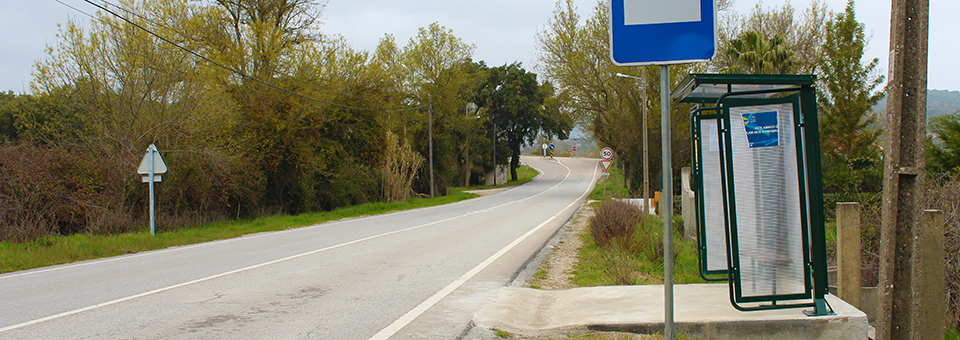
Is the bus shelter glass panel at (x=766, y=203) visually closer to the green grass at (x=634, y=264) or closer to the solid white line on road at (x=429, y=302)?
the green grass at (x=634, y=264)

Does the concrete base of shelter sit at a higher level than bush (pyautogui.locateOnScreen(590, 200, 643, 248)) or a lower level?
lower

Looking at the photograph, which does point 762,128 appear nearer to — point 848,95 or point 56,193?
point 56,193

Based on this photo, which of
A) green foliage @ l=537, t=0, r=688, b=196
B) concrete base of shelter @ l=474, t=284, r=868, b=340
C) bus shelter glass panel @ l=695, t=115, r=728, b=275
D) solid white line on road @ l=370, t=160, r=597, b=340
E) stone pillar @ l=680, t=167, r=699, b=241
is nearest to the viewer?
concrete base of shelter @ l=474, t=284, r=868, b=340

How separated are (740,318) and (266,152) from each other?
68.4 ft

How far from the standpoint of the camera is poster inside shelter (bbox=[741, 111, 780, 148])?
15.4ft

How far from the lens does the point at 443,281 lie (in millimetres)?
7789

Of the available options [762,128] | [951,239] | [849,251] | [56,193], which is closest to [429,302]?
[762,128]

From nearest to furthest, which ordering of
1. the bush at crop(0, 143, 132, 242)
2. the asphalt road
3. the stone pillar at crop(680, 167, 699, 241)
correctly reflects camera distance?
the asphalt road < the stone pillar at crop(680, 167, 699, 241) < the bush at crop(0, 143, 132, 242)

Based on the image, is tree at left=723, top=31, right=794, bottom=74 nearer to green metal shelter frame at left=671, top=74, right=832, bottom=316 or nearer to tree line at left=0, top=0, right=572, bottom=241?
tree line at left=0, top=0, right=572, bottom=241

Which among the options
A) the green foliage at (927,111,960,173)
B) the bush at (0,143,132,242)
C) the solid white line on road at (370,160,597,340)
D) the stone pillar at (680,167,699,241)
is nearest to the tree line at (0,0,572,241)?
the bush at (0,143,132,242)

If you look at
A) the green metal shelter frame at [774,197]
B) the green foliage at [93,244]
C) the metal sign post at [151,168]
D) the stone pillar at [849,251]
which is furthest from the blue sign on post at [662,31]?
the metal sign post at [151,168]

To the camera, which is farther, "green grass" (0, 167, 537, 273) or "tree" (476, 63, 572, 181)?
"tree" (476, 63, 572, 181)

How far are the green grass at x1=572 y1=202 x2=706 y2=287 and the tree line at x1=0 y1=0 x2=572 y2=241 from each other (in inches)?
496

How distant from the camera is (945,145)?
14414 millimetres
